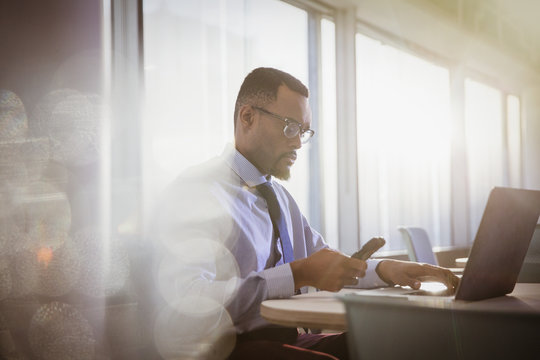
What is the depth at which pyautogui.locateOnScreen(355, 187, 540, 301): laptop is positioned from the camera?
1.21 meters

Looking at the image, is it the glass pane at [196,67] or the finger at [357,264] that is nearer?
the finger at [357,264]

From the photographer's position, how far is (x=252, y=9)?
166 inches

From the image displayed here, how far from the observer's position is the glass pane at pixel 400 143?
5.51 meters

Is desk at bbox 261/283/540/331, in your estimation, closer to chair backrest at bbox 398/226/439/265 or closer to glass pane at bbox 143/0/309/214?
glass pane at bbox 143/0/309/214

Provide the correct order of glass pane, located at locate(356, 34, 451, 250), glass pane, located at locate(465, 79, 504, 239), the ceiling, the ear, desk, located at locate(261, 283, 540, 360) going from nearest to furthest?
desk, located at locate(261, 283, 540, 360) < the ear < glass pane, located at locate(356, 34, 451, 250) < the ceiling < glass pane, located at locate(465, 79, 504, 239)

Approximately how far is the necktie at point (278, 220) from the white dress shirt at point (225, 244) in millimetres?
23

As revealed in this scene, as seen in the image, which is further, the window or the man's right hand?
the window

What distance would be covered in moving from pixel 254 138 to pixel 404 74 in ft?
15.0

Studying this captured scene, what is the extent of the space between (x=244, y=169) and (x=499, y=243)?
98 centimetres

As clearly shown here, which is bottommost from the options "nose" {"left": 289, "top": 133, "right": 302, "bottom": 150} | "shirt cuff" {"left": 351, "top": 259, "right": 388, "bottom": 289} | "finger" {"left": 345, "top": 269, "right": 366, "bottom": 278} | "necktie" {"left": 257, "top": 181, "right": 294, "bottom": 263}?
"shirt cuff" {"left": 351, "top": 259, "right": 388, "bottom": 289}

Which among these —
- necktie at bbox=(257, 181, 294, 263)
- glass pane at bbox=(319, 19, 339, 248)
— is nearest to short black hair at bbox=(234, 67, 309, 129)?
necktie at bbox=(257, 181, 294, 263)

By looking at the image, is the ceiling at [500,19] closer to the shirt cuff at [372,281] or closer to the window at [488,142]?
the window at [488,142]

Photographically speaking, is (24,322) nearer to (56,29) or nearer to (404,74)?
(56,29)

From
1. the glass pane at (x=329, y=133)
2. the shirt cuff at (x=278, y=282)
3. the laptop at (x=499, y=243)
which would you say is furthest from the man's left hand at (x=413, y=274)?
the glass pane at (x=329, y=133)
